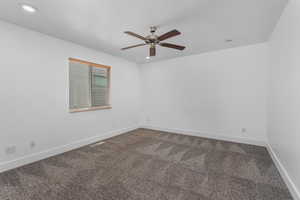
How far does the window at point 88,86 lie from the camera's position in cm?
333

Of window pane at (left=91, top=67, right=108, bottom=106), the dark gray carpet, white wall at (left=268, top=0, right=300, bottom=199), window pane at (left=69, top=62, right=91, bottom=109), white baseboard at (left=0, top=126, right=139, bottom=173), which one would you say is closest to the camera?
white wall at (left=268, top=0, right=300, bottom=199)

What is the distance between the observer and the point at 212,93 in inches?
155

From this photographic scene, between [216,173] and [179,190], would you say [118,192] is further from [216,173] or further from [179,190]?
[216,173]

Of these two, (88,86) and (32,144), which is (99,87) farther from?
(32,144)

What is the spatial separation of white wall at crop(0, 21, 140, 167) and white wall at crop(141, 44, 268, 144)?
7.39 feet

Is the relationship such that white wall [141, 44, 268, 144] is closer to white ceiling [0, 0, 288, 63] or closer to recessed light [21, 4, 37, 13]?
white ceiling [0, 0, 288, 63]

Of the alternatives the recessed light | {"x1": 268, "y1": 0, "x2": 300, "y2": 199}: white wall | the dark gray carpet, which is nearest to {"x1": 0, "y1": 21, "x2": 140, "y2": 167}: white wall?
the dark gray carpet

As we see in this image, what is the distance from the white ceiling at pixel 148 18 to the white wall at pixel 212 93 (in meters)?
0.74

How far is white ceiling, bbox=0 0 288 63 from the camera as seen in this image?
1.85 meters

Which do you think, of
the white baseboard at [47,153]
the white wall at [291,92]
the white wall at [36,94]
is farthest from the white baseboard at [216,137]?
the white wall at [36,94]

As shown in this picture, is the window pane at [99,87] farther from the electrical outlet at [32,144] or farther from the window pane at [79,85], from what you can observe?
the electrical outlet at [32,144]

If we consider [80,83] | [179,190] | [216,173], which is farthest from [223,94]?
[80,83]

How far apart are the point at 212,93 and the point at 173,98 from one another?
126 centimetres

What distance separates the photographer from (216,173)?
2.23 metres
